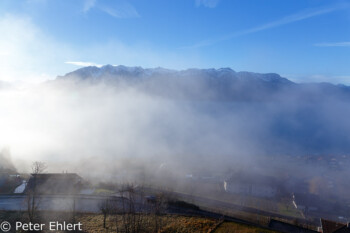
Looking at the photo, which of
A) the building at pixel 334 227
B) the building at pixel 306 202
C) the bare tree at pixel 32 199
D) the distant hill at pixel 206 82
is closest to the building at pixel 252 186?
the building at pixel 306 202

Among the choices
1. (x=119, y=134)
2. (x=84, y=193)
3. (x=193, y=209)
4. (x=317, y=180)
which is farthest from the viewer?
(x=119, y=134)

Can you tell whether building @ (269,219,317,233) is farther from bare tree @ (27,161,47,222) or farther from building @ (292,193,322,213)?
bare tree @ (27,161,47,222)

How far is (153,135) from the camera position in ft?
135

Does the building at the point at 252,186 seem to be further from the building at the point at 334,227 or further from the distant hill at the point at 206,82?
the distant hill at the point at 206,82

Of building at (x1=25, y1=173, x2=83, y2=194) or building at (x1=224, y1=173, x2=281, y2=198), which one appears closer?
building at (x1=25, y1=173, x2=83, y2=194)

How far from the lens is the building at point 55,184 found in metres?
11.4

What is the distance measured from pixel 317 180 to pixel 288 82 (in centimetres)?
8515

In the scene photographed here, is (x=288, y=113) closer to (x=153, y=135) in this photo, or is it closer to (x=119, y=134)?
(x=153, y=135)

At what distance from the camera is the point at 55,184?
1187cm

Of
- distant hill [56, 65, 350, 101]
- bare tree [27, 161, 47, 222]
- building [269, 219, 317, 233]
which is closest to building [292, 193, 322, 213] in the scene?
building [269, 219, 317, 233]

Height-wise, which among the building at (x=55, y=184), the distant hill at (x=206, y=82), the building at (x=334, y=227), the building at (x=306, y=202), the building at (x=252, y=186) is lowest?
the building at (x=306, y=202)

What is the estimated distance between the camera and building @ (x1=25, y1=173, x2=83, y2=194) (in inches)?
450

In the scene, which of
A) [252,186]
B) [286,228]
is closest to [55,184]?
[286,228]

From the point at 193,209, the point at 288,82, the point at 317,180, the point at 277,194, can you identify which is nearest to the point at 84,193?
the point at 193,209
